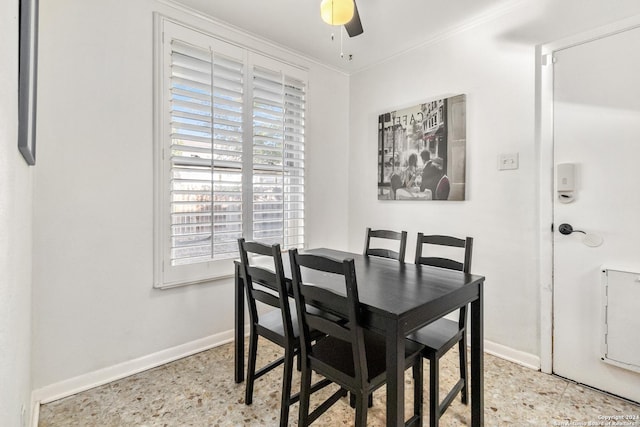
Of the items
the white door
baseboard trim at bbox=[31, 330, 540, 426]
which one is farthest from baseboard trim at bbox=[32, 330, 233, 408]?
the white door

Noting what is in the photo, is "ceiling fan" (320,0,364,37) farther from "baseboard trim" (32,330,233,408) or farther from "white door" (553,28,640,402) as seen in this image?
"baseboard trim" (32,330,233,408)

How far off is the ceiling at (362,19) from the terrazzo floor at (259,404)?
249cm

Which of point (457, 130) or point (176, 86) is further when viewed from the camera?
point (457, 130)

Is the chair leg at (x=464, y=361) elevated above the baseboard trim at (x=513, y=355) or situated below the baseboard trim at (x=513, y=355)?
above

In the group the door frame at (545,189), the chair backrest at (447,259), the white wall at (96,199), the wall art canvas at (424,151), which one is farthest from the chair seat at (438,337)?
the white wall at (96,199)

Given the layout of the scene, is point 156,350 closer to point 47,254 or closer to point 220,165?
point 47,254

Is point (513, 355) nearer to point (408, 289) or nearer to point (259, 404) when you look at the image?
point (408, 289)

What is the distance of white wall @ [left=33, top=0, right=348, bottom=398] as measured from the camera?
187cm

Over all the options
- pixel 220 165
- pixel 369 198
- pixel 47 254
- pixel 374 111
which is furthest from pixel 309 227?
pixel 47 254

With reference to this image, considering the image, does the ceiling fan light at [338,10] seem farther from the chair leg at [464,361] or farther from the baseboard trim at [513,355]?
the baseboard trim at [513,355]

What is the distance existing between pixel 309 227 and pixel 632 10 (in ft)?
9.09

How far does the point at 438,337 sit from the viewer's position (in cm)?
164

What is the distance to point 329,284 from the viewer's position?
166 cm

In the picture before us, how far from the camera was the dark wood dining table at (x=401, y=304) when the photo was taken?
1.22 metres
